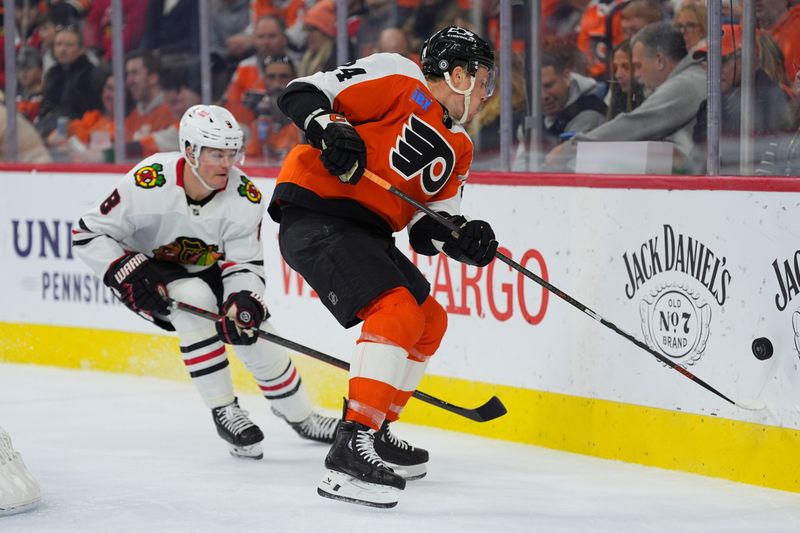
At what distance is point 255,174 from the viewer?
17.7ft

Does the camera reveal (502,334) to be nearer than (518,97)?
Yes

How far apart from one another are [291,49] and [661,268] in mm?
2153

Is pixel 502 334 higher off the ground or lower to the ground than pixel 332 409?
higher

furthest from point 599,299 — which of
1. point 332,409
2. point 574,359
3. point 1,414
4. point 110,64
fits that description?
point 110,64

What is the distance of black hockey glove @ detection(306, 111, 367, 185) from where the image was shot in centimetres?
321

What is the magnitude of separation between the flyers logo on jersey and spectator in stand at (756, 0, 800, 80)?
105 cm

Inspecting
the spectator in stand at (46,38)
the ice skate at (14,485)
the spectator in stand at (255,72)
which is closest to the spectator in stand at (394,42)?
the spectator in stand at (255,72)

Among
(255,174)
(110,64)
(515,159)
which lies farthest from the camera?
(110,64)

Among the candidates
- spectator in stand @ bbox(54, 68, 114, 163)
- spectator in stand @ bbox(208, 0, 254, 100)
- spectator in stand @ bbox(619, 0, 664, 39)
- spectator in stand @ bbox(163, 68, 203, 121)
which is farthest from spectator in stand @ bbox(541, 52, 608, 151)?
spectator in stand @ bbox(54, 68, 114, 163)

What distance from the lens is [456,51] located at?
3.45 m

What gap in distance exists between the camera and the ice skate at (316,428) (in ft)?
13.9

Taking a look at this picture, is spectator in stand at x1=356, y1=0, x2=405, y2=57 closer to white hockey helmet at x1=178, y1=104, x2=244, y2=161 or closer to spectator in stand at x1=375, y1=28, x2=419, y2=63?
spectator in stand at x1=375, y1=28, x2=419, y2=63

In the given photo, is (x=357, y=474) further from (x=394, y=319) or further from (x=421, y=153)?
(x=421, y=153)

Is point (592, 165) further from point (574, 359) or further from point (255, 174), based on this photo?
point (255, 174)
